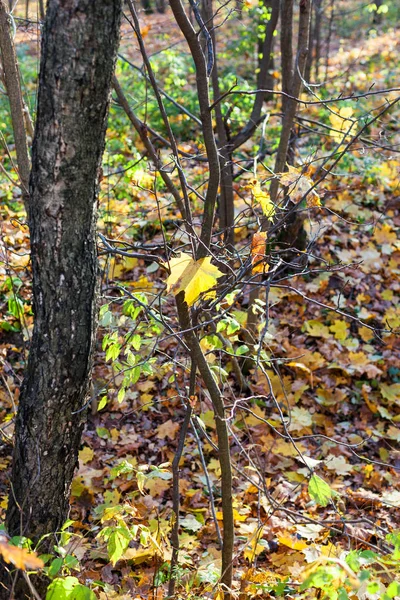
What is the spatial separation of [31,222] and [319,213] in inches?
198

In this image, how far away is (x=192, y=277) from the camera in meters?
2.10

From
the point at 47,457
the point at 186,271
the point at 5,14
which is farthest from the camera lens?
the point at 5,14

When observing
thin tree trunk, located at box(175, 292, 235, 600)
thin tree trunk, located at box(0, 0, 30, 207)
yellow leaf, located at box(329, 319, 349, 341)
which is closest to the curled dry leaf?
thin tree trunk, located at box(175, 292, 235, 600)

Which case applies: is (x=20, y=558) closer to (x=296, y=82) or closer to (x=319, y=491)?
(x=319, y=491)

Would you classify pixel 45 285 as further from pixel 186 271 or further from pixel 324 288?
pixel 324 288

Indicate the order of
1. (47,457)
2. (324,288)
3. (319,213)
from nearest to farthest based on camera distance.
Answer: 1. (47,457)
2. (324,288)
3. (319,213)

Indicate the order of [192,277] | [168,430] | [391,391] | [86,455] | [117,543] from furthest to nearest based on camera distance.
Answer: [391,391] → [168,430] → [86,455] → [117,543] → [192,277]

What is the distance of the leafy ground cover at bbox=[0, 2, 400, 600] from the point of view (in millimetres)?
2688

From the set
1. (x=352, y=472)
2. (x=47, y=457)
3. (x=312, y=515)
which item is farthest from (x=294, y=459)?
(x=47, y=457)

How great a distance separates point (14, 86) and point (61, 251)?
194cm

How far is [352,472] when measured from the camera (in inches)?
176

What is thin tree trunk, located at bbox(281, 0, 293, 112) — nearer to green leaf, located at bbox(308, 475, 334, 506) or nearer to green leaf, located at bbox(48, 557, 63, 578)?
green leaf, located at bbox(308, 475, 334, 506)

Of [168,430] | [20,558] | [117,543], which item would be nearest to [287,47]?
[168,430]

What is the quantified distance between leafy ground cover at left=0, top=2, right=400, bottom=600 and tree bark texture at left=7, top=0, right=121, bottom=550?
225 millimetres
